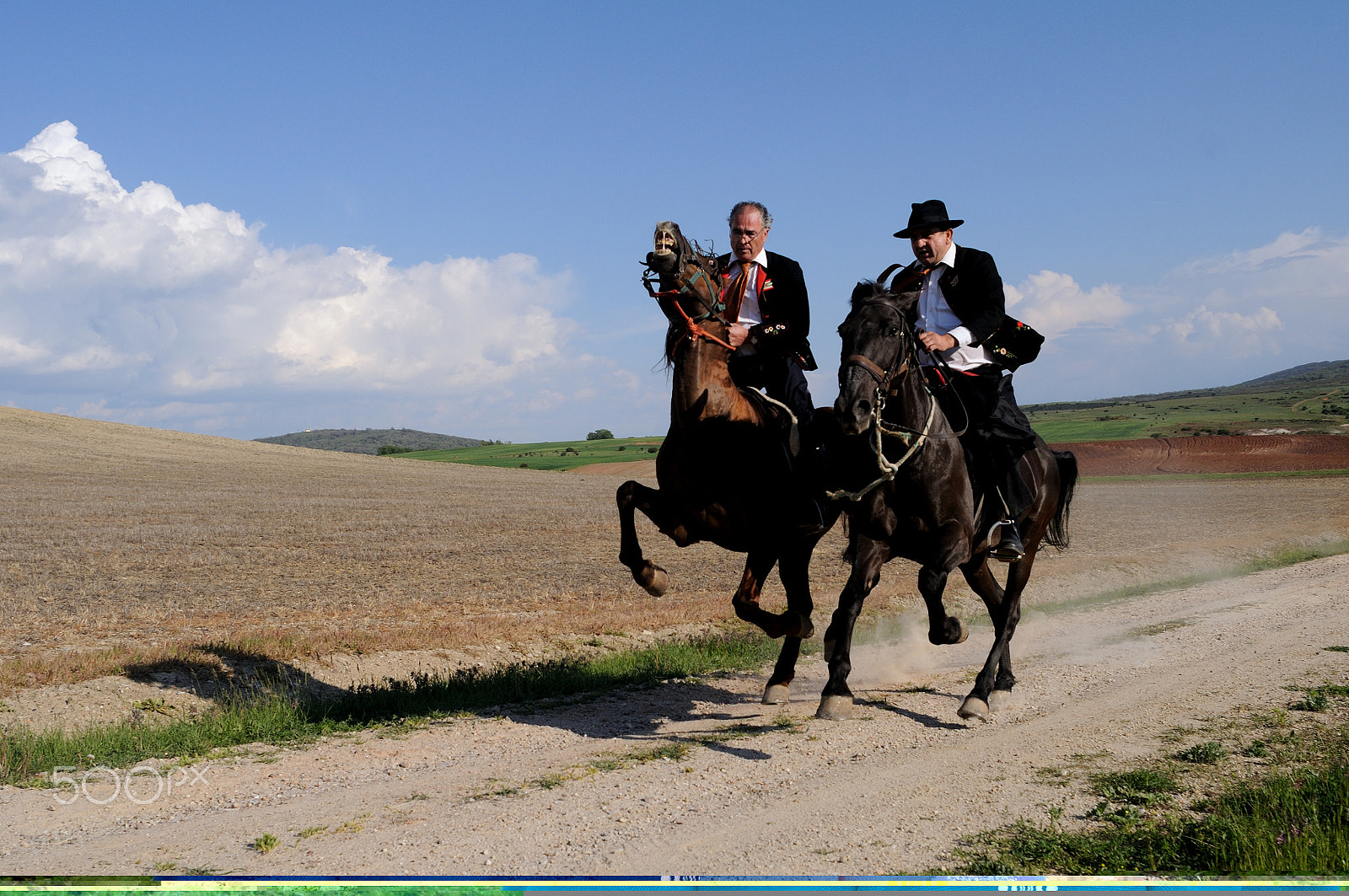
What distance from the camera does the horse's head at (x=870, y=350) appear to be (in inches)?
234

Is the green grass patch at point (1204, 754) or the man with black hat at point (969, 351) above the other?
the man with black hat at point (969, 351)

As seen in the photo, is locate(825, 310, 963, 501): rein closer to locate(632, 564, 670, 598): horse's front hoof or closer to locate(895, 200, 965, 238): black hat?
locate(895, 200, 965, 238): black hat

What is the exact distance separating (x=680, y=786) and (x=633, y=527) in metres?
2.11

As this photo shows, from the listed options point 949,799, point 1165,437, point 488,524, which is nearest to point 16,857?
point 949,799

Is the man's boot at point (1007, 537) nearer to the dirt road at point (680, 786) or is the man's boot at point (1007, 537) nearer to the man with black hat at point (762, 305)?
the dirt road at point (680, 786)

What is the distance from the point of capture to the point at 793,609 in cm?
747

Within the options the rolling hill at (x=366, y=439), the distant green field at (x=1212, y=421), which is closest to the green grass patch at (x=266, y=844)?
the distant green field at (x=1212, y=421)

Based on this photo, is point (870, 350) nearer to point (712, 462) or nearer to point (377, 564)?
point (712, 462)

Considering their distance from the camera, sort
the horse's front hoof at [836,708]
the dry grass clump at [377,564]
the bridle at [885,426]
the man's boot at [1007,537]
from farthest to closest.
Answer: the dry grass clump at [377,564] → the man's boot at [1007,537] → the horse's front hoof at [836,708] → the bridle at [885,426]

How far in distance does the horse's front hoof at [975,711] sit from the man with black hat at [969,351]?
1309 millimetres

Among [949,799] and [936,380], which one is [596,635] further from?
[949,799]

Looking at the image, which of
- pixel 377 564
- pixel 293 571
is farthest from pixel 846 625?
pixel 377 564

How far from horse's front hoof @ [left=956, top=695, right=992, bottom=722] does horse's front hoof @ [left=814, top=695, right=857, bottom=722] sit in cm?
102

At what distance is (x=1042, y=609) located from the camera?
14.4 metres
